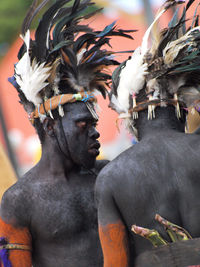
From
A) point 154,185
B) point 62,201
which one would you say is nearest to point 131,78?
point 154,185

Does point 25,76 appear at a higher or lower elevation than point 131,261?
higher

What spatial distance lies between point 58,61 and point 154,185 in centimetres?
140

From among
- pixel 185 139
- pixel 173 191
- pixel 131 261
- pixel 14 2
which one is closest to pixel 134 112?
pixel 185 139

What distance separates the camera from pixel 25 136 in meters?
17.7

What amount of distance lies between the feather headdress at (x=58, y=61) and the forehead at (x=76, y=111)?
0.15 ft

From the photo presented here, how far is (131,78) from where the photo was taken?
301 centimetres

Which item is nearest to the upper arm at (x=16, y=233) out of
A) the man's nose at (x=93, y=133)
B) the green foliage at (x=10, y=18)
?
the man's nose at (x=93, y=133)

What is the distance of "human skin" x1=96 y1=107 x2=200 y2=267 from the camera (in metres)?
2.69

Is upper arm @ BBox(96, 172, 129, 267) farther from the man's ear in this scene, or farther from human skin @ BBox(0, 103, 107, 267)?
the man's ear

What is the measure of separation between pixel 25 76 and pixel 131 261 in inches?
63.5

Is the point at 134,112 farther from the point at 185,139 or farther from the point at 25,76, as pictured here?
the point at 25,76

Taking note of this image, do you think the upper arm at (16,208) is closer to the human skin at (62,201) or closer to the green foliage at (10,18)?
the human skin at (62,201)

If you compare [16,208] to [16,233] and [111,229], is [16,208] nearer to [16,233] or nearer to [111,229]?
[16,233]

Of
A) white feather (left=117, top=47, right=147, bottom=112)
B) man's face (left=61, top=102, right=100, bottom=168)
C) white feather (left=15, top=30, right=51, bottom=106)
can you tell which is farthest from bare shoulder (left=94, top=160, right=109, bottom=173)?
white feather (left=117, top=47, right=147, bottom=112)
